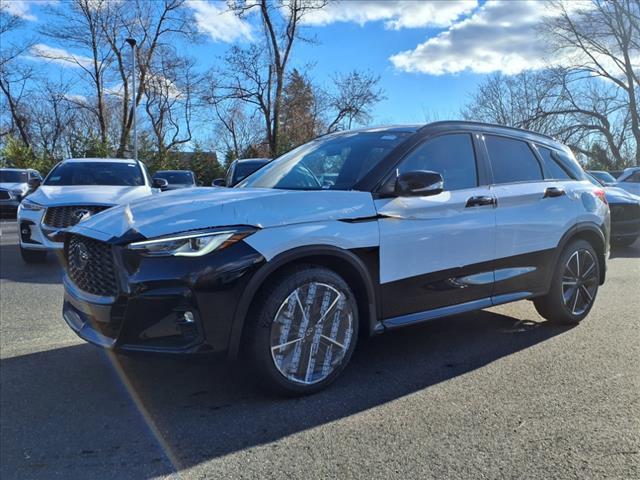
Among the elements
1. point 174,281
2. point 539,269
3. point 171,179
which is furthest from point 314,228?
point 171,179

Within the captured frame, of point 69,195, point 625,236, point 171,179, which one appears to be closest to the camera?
point 69,195

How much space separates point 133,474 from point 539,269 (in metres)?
3.53

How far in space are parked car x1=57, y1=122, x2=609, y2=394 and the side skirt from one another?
13 mm

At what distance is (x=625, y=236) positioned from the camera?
9609 millimetres

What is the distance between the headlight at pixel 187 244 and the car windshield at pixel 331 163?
39.8 inches

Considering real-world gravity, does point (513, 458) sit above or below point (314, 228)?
below

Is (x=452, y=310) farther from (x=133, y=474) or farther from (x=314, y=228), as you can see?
(x=133, y=474)

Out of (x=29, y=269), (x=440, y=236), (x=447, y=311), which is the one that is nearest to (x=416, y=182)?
(x=440, y=236)

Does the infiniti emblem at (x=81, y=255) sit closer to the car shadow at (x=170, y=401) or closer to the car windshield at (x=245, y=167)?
the car shadow at (x=170, y=401)

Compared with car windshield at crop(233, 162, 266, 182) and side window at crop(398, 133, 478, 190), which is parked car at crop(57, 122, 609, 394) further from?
car windshield at crop(233, 162, 266, 182)

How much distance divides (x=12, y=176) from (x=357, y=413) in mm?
22903

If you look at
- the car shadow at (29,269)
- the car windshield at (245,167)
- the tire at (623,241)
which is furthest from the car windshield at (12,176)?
the tire at (623,241)

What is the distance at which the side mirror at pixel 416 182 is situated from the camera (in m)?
3.54

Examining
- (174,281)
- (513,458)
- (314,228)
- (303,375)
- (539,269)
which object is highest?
(314,228)
